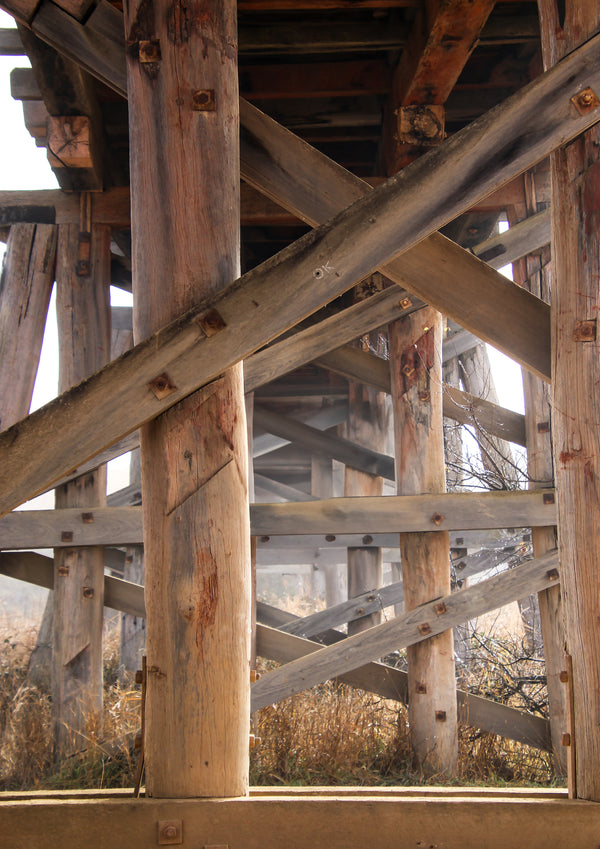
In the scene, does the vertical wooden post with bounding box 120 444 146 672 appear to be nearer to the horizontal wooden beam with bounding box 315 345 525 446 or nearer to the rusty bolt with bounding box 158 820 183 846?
the horizontal wooden beam with bounding box 315 345 525 446

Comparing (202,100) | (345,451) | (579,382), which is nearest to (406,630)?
(345,451)

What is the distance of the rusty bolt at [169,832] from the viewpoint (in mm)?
1852

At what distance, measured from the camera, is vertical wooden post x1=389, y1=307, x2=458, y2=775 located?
4.61m

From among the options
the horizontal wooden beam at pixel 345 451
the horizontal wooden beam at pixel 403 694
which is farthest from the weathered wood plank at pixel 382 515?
the horizontal wooden beam at pixel 345 451

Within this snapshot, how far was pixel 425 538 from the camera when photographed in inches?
186

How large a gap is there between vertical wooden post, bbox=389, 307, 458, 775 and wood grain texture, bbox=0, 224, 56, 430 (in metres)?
2.25

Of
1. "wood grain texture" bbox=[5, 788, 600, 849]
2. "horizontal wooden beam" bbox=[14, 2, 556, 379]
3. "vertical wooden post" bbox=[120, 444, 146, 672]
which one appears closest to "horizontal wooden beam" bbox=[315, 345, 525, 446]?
"vertical wooden post" bbox=[120, 444, 146, 672]

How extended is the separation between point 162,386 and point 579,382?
3.80 ft

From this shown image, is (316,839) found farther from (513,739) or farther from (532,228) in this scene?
(532,228)

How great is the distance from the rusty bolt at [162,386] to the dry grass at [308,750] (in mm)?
2847

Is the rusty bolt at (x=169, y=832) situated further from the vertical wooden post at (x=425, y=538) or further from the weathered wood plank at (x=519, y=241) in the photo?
the weathered wood plank at (x=519, y=241)

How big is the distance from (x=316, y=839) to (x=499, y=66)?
4.38m

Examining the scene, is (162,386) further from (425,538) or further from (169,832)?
(425,538)

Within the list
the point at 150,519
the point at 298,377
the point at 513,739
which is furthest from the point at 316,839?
the point at 298,377
